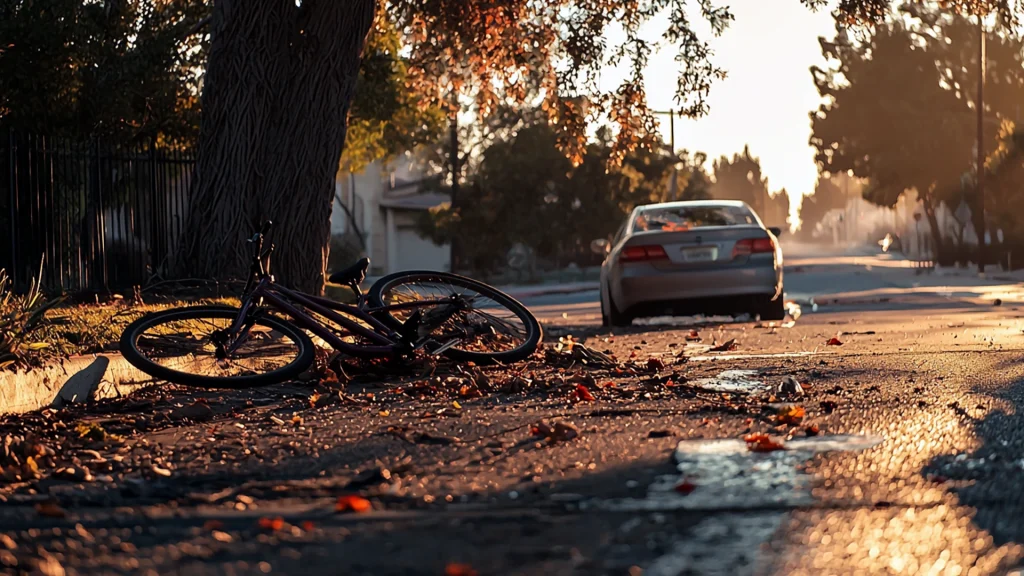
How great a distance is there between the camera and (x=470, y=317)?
9648 millimetres

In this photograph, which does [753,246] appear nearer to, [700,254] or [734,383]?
[700,254]

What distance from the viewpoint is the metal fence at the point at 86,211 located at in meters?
13.6

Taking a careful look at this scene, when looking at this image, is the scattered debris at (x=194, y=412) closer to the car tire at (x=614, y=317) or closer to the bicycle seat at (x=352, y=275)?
the bicycle seat at (x=352, y=275)

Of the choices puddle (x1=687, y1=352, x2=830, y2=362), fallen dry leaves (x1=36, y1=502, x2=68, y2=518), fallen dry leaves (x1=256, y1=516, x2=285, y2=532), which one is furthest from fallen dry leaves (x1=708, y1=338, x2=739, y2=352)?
fallen dry leaves (x1=256, y1=516, x2=285, y2=532)

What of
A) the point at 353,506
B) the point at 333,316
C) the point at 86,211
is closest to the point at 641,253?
the point at 86,211

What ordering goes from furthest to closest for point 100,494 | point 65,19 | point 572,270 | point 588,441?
point 572,270 → point 65,19 → point 588,441 → point 100,494

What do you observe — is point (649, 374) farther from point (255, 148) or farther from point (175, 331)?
point (255, 148)

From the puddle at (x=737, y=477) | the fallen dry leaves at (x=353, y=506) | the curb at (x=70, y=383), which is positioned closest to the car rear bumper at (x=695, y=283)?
the curb at (x=70, y=383)

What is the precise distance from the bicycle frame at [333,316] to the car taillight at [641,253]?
6.61 m

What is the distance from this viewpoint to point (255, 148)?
12164mm

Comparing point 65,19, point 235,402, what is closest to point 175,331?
point 235,402

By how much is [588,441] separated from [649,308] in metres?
9.92

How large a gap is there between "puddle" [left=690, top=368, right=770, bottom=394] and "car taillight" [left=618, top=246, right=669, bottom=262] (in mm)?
6125

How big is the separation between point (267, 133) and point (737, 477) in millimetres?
8116
